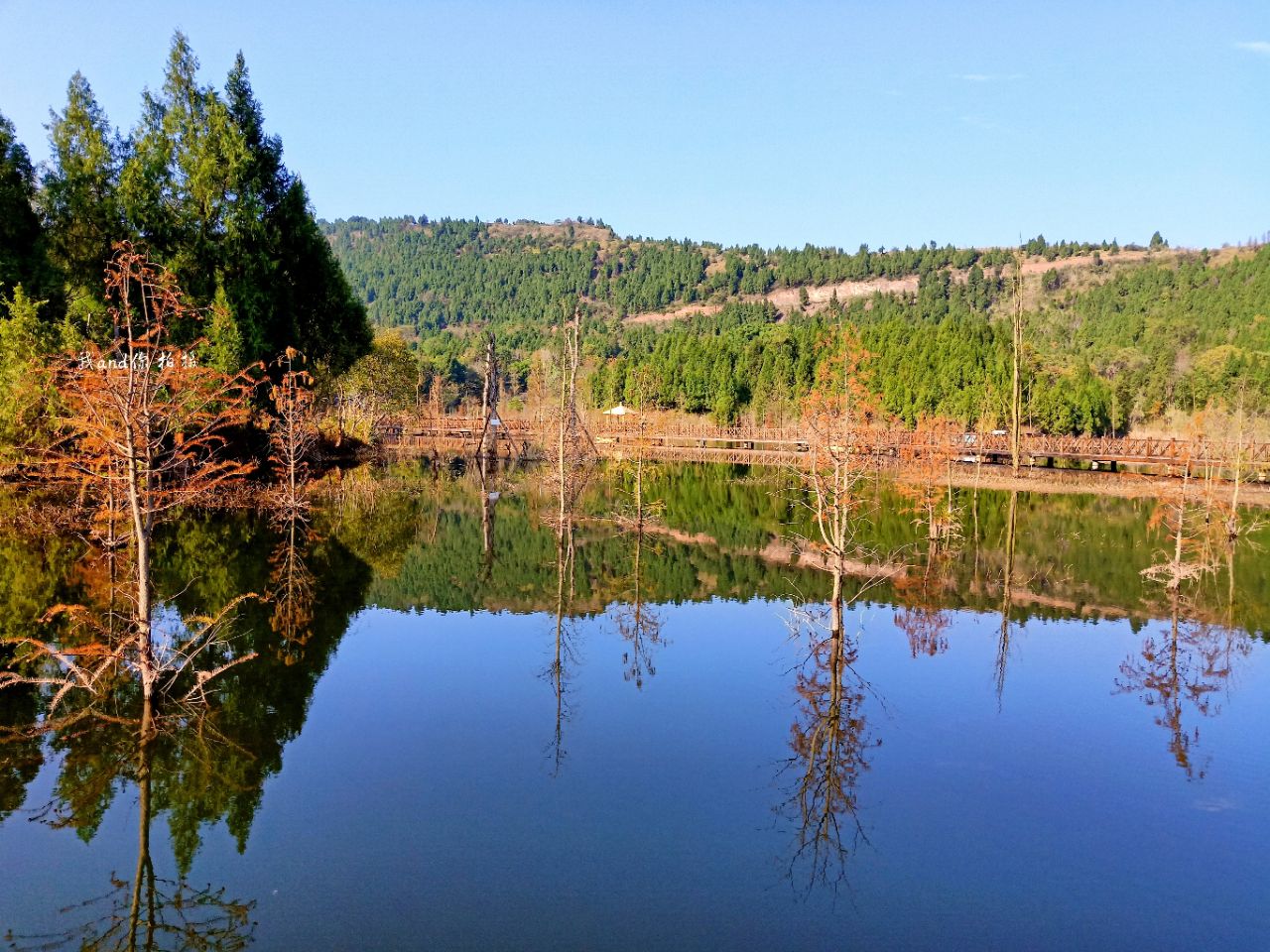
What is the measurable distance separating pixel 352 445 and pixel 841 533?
35.8 meters

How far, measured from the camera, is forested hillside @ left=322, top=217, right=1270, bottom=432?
208 feet

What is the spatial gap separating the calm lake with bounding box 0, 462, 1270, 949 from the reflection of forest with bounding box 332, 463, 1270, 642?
7.9 inches

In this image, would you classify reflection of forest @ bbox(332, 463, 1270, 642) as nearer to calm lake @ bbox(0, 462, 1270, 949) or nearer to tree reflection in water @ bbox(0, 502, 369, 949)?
calm lake @ bbox(0, 462, 1270, 949)

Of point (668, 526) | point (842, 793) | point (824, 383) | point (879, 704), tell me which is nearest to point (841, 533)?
point (879, 704)

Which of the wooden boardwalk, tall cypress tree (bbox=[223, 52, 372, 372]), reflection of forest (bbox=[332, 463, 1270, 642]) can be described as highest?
tall cypress tree (bbox=[223, 52, 372, 372])

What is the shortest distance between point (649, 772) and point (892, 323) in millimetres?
70680

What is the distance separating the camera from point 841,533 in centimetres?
1334

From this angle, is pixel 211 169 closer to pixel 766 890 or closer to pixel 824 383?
pixel 824 383

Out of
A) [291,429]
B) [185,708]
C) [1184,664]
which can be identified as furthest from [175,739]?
[291,429]

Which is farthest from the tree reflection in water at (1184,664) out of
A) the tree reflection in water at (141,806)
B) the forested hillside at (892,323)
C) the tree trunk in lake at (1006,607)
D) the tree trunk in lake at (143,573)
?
the tree trunk in lake at (143,573)

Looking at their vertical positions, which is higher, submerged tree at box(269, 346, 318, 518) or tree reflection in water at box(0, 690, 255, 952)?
submerged tree at box(269, 346, 318, 518)

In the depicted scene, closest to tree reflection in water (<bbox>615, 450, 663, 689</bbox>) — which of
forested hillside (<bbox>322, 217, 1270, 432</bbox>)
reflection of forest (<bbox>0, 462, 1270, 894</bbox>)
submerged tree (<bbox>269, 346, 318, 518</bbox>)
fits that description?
reflection of forest (<bbox>0, 462, 1270, 894</bbox>)

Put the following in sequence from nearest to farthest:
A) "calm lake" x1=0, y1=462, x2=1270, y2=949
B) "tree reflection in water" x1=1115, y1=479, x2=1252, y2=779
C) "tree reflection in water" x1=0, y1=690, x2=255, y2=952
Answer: "tree reflection in water" x1=0, y1=690, x2=255, y2=952
"calm lake" x1=0, y1=462, x2=1270, y2=949
"tree reflection in water" x1=1115, y1=479, x2=1252, y2=779

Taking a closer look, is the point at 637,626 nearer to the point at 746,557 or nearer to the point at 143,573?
the point at 746,557
